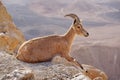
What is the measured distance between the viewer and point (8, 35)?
15.8 m

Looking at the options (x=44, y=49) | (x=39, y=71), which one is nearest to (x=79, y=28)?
(x=44, y=49)

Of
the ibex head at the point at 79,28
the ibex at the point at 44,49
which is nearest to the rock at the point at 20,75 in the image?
the ibex at the point at 44,49

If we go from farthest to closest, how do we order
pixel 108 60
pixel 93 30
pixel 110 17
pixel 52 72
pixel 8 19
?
pixel 110 17 → pixel 93 30 → pixel 108 60 → pixel 8 19 → pixel 52 72

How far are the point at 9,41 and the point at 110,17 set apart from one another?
346 ft

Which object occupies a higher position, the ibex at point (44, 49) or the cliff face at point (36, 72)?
the ibex at point (44, 49)

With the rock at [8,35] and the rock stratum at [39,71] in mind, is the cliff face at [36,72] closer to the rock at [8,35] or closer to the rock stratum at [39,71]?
the rock stratum at [39,71]

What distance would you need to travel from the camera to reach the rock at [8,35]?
14.4 metres

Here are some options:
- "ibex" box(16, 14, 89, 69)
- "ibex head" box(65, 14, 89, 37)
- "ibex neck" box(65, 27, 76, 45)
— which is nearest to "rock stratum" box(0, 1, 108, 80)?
"ibex" box(16, 14, 89, 69)

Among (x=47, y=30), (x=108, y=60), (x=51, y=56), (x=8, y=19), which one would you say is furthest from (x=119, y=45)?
(x=51, y=56)

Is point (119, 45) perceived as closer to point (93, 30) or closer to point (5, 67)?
point (93, 30)

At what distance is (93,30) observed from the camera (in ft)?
335

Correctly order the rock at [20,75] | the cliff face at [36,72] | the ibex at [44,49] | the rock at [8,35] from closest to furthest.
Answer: the rock at [20,75] → the cliff face at [36,72] → the ibex at [44,49] → the rock at [8,35]

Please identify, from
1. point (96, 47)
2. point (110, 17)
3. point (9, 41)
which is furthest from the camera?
point (110, 17)

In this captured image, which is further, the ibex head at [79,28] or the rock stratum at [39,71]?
the ibex head at [79,28]
